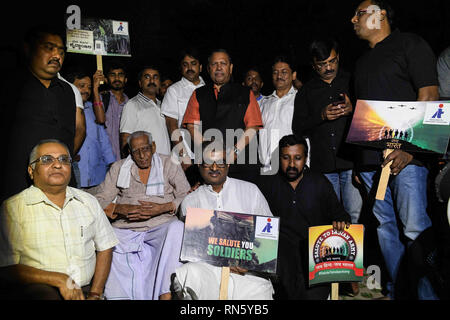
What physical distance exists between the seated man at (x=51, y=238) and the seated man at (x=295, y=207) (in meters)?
1.60

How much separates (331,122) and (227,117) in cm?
111

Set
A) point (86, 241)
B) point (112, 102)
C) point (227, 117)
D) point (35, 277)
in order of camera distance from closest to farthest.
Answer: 1. point (35, 277)
2. point (86, 241)
3. point (227, 117)
4. point (112, 102)

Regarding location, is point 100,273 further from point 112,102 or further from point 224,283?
point 112,102

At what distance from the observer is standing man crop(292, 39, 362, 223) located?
4.05 m

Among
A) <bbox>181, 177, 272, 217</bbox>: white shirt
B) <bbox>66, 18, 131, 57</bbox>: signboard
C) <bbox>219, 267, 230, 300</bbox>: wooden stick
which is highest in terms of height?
<bbox>66, 18, 131, 57</bbox>: signboard

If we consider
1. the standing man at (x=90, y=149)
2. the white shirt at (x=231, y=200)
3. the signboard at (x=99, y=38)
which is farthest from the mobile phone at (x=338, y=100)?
the standing man at (x=90, y=149)

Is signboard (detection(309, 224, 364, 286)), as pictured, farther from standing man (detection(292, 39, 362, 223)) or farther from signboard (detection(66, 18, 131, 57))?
signboard (detection(66, 18, 131, 57))

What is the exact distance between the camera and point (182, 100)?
5207 millimetres

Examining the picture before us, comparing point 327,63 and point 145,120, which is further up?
point 327,63

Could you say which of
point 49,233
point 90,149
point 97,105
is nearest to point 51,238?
point 49,233

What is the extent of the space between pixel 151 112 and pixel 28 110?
205 centimetres

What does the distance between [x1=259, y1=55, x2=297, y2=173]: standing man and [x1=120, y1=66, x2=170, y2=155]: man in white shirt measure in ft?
4.32

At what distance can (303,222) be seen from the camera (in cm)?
383

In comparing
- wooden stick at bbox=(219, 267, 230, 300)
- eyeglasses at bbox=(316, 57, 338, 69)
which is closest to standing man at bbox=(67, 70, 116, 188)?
wooden stick at bbox=(219, 267, 230, 300)
